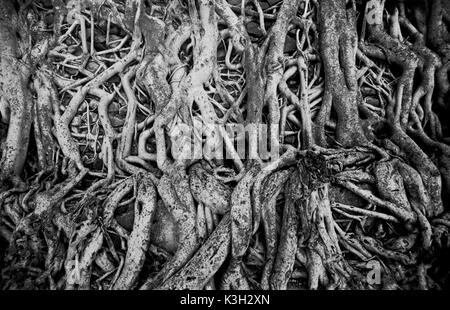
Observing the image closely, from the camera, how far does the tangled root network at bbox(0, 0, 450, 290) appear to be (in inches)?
82.6

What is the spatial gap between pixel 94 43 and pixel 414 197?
3465mm

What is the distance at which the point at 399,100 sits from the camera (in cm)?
269

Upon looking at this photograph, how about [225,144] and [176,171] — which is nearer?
[176,171]

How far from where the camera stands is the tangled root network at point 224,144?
6.88 feet

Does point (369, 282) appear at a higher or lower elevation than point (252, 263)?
lower

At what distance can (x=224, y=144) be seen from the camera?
2.50m

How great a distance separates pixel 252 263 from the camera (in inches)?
84.6
